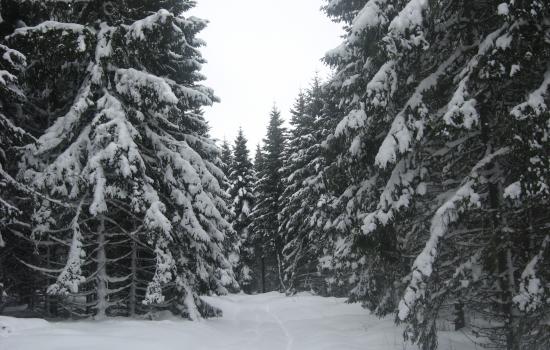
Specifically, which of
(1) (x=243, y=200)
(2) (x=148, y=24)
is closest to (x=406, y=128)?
(2) (x=148, y=24)

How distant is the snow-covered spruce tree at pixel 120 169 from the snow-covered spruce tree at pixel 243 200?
77.5ft

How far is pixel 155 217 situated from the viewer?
34.0 feet

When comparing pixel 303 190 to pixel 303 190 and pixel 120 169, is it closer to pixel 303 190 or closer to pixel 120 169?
pixel 303 190

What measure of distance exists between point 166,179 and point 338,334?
23.3 feet

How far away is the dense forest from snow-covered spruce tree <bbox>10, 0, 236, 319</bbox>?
0.20 ft

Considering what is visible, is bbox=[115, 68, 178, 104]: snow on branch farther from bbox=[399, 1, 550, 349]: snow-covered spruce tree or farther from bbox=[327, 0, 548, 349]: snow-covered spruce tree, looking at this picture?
bbox=[399, 1, 550, 349]: snow-covered spruce tree

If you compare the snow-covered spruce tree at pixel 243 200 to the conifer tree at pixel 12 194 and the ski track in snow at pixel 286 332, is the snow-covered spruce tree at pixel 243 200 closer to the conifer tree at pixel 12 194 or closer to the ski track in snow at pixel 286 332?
the ski track in snow at pixel 286 332

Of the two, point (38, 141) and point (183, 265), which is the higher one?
point (38, 141)

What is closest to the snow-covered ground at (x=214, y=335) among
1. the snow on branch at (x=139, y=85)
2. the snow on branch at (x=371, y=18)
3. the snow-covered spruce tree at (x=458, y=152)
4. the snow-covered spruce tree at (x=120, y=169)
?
the snow-covered spruce tree at (x=120, y=169)

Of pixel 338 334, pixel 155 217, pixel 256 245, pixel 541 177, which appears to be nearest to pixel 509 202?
pixel 541 177

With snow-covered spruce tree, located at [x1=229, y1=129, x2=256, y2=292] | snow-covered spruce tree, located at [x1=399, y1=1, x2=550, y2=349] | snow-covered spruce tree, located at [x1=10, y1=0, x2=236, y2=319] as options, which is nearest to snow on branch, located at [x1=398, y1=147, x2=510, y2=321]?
snow-covered spruce tree, located at [x1=399, y1=1, x2=550, y2=349]

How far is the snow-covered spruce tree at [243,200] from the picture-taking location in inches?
1491

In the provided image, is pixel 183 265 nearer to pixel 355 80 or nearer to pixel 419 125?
pixel 355 80

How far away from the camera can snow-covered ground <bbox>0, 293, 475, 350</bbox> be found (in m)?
7.39
